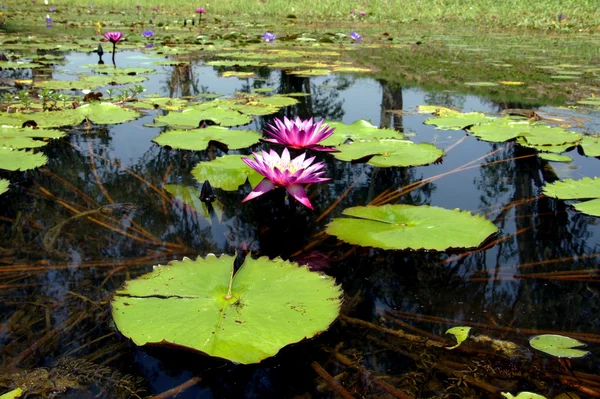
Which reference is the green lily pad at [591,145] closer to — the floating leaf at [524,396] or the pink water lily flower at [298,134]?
the pink water lily flower at [298,134]

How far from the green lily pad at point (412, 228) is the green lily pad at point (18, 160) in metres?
1.29

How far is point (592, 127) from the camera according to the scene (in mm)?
2668

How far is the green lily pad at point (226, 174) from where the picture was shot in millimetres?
1761

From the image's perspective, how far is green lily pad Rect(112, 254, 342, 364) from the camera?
904 millimetres

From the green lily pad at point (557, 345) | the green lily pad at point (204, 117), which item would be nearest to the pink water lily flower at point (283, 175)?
the green lily pad at point (557, 345)

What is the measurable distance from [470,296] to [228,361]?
2.06ft

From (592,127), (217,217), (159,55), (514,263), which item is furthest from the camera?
(159,55)

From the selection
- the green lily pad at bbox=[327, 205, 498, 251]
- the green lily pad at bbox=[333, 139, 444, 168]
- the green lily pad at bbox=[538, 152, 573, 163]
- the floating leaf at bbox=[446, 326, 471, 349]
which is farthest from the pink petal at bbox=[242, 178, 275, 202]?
the green lily pad at bbox=[538, 152, 573, 163]

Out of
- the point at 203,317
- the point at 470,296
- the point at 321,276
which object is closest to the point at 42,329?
the point at 203,317

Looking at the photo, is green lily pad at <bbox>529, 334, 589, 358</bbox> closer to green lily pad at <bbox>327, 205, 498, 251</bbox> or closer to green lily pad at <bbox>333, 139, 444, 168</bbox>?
green lily pad at <bbox>327, 205, 498, 251</bbox>

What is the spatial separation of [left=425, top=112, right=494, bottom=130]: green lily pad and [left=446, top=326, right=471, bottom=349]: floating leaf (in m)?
1.79

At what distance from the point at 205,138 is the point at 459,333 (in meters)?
1.59

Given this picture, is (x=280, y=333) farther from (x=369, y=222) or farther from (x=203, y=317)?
(x=369, y=222)

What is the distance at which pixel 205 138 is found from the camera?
223 cm
